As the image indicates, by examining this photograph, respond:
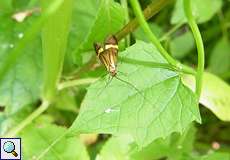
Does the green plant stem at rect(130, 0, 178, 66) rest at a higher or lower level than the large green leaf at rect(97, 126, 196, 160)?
higher

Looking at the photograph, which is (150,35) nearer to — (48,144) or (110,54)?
(110,54)

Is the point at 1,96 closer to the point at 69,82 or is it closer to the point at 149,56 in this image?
the point at 69,82

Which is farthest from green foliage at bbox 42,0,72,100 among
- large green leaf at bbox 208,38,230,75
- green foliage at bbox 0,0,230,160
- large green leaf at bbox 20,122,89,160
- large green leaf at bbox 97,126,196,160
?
large green leaf at bbox 208,38,230,75

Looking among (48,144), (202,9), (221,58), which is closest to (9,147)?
(48,144)

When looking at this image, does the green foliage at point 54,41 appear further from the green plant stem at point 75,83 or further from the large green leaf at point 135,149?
the large green leaf at point 135,149

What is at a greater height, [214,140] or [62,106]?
[62,106]

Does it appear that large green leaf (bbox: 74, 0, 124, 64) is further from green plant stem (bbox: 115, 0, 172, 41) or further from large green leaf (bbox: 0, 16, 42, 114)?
large green leaf (bbox: 0, 16, 42, 114)

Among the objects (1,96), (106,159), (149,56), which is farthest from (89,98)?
(1,96)
